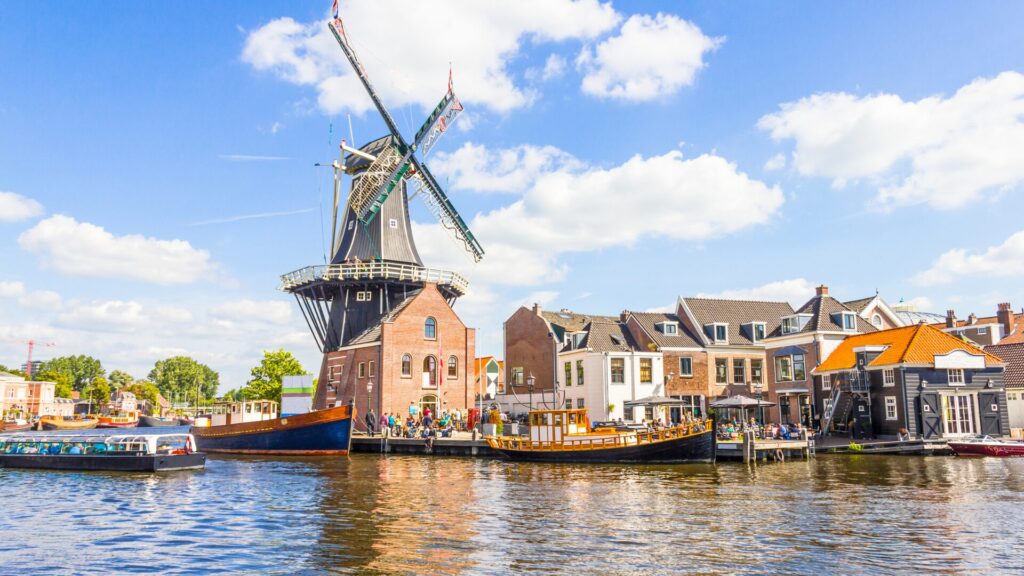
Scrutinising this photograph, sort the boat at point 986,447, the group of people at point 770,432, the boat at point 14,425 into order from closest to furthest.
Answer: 1. the boat at point 986,447
2. the group of people at point 770,432
3. the boat at point 14,425

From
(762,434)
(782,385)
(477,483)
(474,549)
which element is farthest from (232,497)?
(782,385)

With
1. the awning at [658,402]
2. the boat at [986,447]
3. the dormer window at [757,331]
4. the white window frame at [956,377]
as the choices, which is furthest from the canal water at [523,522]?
the dormer window at [757,331]

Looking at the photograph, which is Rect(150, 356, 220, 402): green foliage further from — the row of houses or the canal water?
the canal water

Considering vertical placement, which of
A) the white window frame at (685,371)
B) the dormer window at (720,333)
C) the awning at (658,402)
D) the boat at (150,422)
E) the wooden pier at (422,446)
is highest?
the dormer window at (720,333)

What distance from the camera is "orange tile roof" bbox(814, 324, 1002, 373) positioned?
42.2 metres

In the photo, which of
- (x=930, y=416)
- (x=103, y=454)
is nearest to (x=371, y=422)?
(x=103, y=454)

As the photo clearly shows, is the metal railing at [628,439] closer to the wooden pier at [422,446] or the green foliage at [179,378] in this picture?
the wooden pier at [422,446]

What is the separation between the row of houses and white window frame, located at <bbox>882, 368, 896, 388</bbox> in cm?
8

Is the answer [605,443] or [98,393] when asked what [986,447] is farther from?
[98,393]

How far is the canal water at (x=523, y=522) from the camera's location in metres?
14.9

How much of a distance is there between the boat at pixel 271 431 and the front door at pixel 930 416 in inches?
1266

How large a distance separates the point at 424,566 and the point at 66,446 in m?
28.6

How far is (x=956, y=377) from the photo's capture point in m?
42.2

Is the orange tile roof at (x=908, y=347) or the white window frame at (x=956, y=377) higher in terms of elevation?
the orange tile roof at (x=908, y=347)
